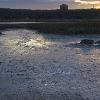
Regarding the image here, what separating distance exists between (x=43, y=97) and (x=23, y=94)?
121 cm

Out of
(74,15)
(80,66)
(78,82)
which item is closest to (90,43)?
(80,66)

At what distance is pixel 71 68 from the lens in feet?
90.7

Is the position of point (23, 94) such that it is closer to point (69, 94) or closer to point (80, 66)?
point (69, 94)

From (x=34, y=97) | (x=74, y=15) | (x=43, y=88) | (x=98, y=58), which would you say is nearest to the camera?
(x=34, y=97)

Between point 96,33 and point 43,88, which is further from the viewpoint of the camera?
point 96,33

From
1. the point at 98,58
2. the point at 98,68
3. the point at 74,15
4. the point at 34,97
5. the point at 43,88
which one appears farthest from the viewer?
the point at 74,15

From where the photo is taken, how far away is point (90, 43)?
48.0 m

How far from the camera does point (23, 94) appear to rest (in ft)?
64.8

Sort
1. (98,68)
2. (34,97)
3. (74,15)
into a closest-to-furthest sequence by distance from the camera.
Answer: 1. (34,97)
2. (98,68)
3. (74,15)

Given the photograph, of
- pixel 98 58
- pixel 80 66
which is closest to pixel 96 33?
pixel 98 58

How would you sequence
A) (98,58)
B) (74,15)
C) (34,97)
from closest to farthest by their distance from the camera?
(34,97)
(98,58)
(74,15)

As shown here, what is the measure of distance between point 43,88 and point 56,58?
12594 mm

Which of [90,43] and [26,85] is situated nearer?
[26,85]

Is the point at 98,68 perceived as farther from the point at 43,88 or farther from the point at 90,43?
the point at 90,43
